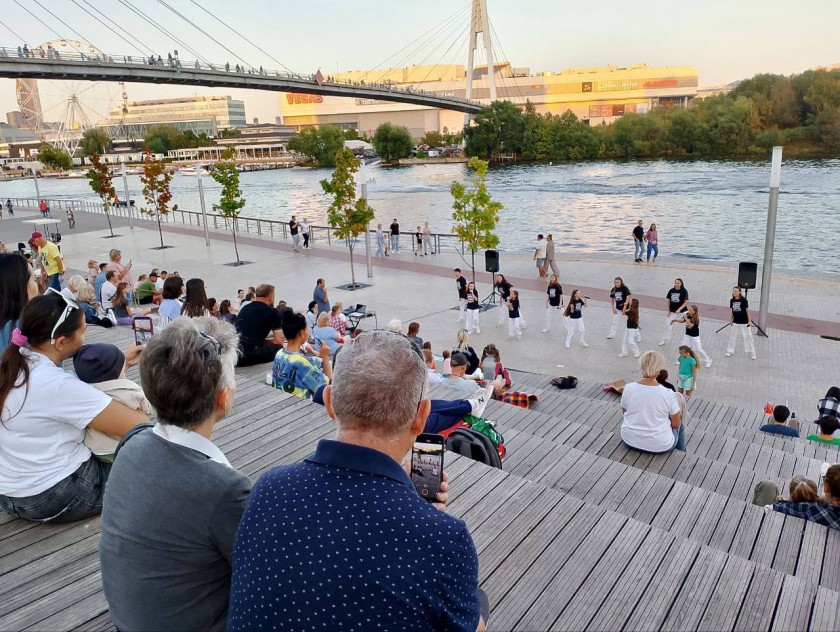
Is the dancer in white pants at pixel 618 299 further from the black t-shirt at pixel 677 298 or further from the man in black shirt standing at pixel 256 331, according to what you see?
the man in black shirt standing at pixel 256 331

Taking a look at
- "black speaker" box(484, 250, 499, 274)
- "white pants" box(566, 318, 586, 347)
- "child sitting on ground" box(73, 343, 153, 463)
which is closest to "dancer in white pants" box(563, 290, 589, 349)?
"white pants" box(566, 318, 586, 347)

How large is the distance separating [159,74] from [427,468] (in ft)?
189

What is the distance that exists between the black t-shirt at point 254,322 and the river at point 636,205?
2427 centimetres

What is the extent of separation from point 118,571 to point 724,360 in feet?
36.0

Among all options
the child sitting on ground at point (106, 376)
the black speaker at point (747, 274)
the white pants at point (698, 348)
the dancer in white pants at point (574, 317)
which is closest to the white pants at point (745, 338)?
the white pants at point (698, 348)

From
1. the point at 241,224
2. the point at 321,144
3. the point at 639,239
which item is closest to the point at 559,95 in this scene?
the point at 321,144

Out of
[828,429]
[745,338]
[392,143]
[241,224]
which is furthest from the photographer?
[392,143]

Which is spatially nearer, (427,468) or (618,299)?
(427,468)

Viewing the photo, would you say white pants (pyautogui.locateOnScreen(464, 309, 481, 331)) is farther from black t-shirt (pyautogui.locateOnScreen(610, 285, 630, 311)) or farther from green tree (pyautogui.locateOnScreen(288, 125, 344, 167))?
green tree (pyautogui.locateOnScreen(288, 125, 344, 167))

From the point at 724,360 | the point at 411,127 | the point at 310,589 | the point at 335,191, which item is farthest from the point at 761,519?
the point at 411,127

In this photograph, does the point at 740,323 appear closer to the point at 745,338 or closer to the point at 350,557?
the point at 745,338

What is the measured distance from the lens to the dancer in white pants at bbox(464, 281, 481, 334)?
1284 centimetres

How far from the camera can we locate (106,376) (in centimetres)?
315

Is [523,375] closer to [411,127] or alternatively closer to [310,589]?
[310,589]
